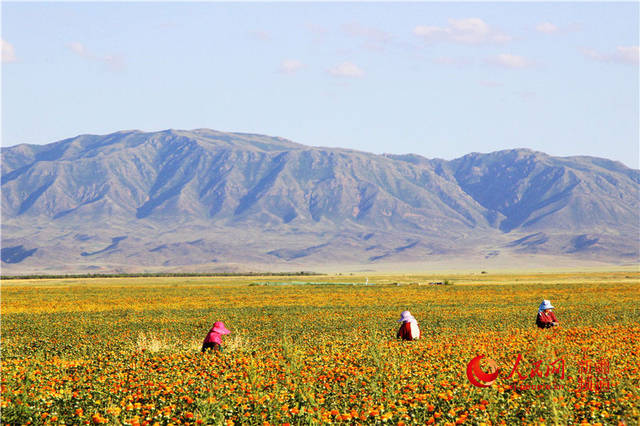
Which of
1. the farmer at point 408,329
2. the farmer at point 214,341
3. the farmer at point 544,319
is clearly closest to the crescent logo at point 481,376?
the farmer at point 214,341

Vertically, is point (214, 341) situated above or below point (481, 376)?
below

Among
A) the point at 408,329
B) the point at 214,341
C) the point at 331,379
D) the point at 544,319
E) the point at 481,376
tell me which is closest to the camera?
the point at 481,376

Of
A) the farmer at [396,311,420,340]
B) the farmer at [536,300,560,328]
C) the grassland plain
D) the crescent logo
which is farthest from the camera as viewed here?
the farmer at [536,300,560,328]

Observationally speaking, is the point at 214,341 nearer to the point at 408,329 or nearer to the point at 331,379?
the point at 331,379

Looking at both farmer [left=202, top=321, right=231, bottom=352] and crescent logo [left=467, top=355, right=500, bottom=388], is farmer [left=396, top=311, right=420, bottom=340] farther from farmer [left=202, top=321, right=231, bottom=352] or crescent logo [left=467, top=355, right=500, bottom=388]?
crescent logo [left=467, top=355, right=500, bottom=388]

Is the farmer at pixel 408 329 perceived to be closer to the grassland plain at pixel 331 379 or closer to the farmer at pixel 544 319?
the grassland plain at pixel 331 379

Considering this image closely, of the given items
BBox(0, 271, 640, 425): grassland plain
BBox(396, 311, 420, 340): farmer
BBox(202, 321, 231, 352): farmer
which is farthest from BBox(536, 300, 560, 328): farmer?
BBox(202, 321, 231, 352): farmer

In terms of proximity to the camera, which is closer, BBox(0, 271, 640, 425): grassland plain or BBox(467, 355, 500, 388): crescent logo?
BBox(0, 271, 640, 425): grassland plain

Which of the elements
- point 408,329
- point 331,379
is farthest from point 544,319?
point 331,379

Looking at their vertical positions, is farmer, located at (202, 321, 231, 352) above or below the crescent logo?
below

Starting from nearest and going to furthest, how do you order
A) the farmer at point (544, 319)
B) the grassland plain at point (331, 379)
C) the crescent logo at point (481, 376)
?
the grassland plain at point (331, 379), the crescent logo at point (481, 376), the farmer at point (544, 319)

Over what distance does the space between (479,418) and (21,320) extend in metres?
33.9

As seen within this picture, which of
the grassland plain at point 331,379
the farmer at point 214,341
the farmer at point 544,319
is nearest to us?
the grassland plain at point 331,379

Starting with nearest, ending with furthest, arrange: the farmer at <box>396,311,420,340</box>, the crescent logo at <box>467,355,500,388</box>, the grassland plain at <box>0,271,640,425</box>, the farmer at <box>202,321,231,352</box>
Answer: the grassland plain at <box>0,271,640,425</box> → the crescent logo at <box>467,355,500,388</box> → the farmer at <box>202,321,231,352</box> → the farmer at <box>396,311,420,340</box>
